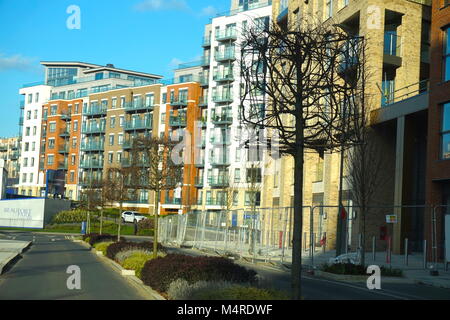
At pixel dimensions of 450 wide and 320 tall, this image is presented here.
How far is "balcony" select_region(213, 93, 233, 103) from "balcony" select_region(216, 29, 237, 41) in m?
6.89

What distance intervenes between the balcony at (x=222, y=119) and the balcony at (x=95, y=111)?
23331mm

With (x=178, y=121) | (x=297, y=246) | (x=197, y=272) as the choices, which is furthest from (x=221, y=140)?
(x=297, y=246)

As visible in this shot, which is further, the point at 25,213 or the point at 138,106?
the point at 138,106

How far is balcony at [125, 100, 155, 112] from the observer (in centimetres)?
8131

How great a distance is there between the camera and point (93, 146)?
8975cm

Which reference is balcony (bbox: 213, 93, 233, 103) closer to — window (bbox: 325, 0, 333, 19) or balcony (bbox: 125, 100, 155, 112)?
balcony (bbox: 125, 100, 155, 112)

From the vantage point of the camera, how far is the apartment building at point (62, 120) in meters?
93.1

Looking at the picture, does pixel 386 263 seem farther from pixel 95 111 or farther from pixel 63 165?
pixel 63 165

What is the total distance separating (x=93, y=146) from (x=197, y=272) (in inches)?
3152

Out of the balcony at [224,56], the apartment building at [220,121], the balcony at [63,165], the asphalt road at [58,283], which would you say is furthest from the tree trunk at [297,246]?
the balcony at [63,165]
